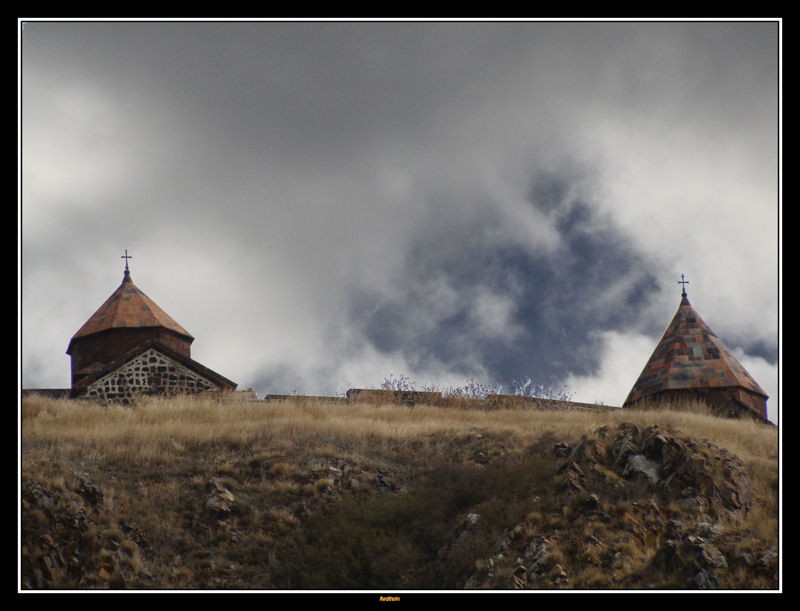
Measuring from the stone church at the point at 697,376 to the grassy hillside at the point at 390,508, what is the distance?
6.19 meters

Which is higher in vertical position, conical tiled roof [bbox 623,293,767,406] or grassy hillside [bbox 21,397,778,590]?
conical tiled roof [bbox 623,293,767,406]

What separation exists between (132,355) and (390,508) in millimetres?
12832

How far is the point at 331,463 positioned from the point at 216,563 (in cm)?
451

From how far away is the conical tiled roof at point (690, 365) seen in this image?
1155 inches

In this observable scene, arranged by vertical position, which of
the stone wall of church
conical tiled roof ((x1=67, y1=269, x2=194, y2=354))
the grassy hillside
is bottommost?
the grassy hillside

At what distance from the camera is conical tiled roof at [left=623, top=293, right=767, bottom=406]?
96.2ft

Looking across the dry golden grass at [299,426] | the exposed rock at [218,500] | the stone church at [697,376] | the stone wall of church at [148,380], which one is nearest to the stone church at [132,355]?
the stone wall of church at [148,380]

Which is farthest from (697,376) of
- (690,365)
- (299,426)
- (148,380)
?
(148,380)

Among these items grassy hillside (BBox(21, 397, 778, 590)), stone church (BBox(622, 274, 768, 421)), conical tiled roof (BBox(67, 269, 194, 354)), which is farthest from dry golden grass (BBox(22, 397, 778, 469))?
conical tiled roof (BBox(67, 269, 194, 354))

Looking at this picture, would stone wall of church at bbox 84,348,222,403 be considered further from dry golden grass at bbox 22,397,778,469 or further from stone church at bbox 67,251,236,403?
dry golden grass at bbox 22,397,778,469

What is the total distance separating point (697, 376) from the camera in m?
29.5

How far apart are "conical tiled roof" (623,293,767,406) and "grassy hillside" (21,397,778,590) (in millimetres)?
6383

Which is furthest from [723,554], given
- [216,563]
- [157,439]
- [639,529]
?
[157,439]

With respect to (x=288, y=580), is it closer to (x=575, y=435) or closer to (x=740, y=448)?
(x=575, y=435)
